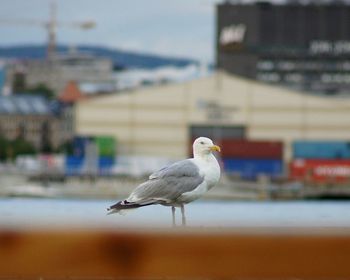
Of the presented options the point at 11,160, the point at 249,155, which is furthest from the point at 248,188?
the point at 11,160

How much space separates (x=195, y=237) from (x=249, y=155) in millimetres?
75551

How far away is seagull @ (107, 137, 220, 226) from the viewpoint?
4742mm

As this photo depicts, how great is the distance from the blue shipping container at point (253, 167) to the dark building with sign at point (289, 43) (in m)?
21.0

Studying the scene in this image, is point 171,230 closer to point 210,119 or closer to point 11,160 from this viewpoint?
point 210,119

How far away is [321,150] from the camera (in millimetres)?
81375

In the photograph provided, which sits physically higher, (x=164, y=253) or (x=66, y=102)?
(x=164, y=253)

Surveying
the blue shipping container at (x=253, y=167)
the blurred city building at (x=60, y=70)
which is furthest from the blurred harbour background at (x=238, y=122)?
the blurred city building at (x=60, y=70)

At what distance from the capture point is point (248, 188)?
209 ft

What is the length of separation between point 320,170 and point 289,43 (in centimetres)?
2638

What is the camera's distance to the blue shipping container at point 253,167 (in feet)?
252

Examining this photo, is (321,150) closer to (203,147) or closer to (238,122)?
(238,122)

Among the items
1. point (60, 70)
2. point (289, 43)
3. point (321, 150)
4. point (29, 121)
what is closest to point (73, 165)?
point (321, 150)

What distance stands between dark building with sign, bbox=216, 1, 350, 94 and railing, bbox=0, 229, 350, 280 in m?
95.6

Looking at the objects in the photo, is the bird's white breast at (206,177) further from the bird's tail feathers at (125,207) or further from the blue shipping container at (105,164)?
the blue shipping container at (105,164)
